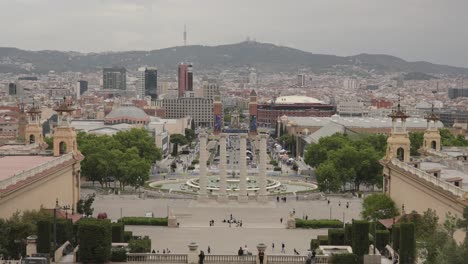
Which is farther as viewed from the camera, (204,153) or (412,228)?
(204,153)

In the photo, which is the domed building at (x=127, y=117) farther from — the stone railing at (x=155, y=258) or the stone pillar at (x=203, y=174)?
the stone railing at (x=155, y=258)

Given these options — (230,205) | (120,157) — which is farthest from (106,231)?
(120,157)

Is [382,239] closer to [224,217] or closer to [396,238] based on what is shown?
[396,238]

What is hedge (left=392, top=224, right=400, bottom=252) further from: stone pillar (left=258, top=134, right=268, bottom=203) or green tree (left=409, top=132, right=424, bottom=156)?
green tree (left=409, top=132, right=424, bottom=156)

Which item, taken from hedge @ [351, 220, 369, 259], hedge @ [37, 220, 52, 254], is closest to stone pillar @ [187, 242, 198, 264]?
hedge @ [37, 220, 52, 254]

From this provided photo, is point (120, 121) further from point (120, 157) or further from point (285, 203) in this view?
point (285, 203)

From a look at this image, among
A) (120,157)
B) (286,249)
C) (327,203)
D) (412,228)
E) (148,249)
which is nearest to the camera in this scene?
(412,228)
